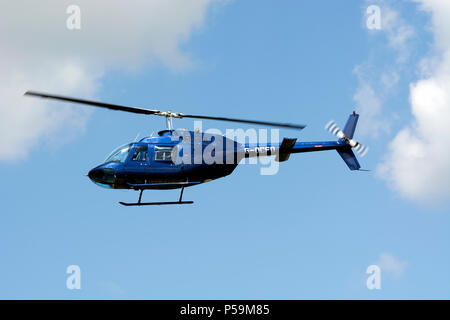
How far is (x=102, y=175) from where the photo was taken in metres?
31.4

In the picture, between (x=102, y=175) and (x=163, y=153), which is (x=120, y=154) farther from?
(x=163, y=153)

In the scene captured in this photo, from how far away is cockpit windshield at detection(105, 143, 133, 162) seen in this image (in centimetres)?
3127

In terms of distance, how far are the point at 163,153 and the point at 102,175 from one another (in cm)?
344

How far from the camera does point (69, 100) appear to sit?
1089 inches

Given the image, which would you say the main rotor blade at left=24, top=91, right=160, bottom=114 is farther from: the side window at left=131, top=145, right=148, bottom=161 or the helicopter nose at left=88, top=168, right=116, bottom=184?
the helicopter nose at left=88, top=168, right=116, bottom=184

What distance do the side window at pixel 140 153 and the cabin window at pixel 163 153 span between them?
1.87ft

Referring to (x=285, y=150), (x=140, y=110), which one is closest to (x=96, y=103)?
(x=140, y=110)

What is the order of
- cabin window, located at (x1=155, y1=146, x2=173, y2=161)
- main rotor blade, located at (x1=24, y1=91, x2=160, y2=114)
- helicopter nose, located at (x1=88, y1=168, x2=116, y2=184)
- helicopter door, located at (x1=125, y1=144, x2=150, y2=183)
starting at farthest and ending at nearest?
helicopter nose, located at (x1=88, y1=168, x2=116, y2=184) → cabin window, located at (x1=155, y1=146, x2=173, y2=161) → helicopter door, located at (x1=125, y1=144, x2=150, y2=183) → main rotor blade, located at (x1=24, y1=91, x2=160, y2=114)

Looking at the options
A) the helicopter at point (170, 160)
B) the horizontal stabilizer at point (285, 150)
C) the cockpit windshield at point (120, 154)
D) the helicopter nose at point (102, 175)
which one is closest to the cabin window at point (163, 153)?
the helicopter at point (170, 160)

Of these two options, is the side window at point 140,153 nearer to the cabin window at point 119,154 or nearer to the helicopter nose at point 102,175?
the cabin window at point 119,154

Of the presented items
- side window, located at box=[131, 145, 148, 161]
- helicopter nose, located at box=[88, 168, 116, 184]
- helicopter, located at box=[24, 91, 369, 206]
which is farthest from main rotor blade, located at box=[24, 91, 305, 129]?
helicopter nose, located at box=[88, 168, 116, 184]

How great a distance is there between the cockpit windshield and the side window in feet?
1.51
